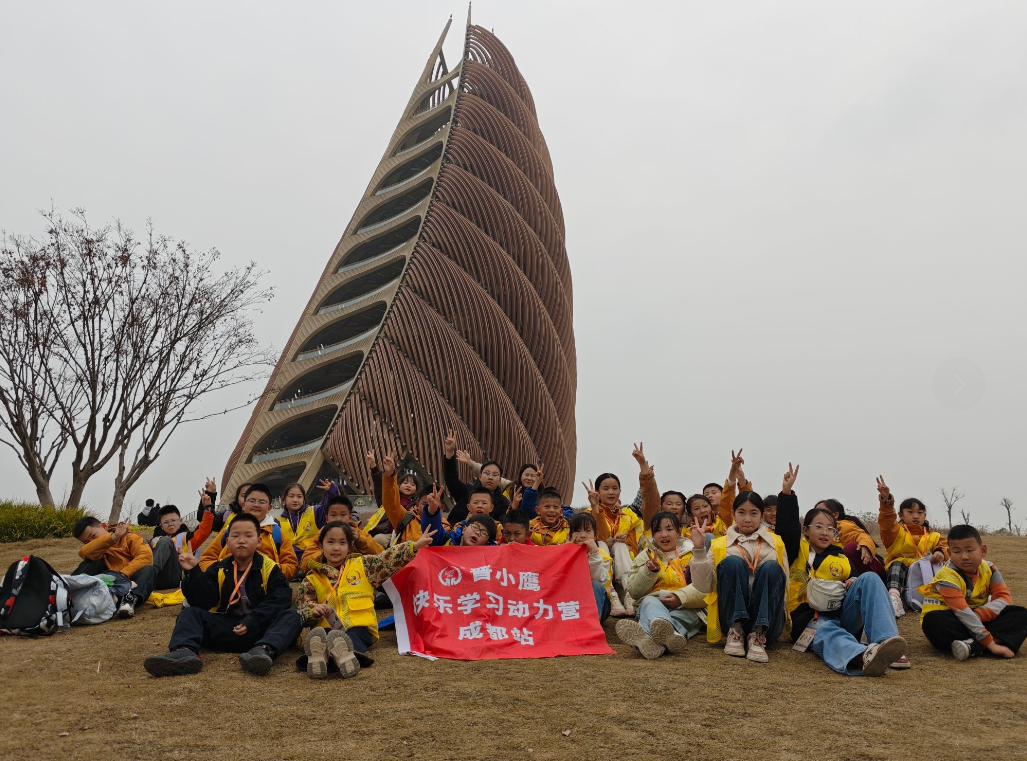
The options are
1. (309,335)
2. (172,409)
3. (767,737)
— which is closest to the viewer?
(767,737)

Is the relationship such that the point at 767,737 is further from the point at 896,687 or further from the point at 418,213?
the point at 418,213

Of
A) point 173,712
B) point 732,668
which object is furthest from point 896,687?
point 173,712

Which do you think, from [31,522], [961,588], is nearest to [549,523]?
[961,588]

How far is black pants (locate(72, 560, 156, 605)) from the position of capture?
680 centimetres

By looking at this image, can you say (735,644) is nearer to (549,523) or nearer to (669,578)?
(669,578)

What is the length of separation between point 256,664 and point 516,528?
90.5 inches

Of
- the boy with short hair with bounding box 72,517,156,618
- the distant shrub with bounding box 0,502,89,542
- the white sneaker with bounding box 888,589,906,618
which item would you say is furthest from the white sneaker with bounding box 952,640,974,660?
the distant shrub with bounding box 0,502,89,542

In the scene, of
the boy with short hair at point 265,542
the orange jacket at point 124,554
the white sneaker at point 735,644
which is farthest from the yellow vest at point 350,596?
the orange jacket at point 124,554

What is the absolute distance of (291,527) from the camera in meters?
6.94

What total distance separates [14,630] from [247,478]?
686 inches

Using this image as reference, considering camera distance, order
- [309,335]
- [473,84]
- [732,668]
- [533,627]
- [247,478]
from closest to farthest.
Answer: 1. [732,668]
2. [533,627]
3. [247,478]
4. [309,335]
5. [473,84]

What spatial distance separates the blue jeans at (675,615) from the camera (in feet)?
17.6

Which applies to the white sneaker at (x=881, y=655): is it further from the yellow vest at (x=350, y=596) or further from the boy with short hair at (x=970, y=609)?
the yellow vest at (x=350, y=596)

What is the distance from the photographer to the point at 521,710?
3787 mm
